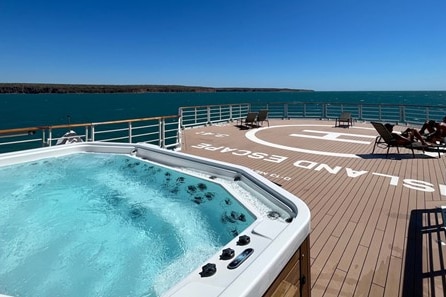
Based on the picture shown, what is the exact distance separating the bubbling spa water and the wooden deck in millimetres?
809

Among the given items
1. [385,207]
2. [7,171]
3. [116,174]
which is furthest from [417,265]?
[7,171]

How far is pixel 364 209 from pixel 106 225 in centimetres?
276

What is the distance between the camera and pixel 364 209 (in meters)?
2.91

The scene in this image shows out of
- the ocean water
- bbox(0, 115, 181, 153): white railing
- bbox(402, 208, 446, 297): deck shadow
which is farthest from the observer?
the ocean water

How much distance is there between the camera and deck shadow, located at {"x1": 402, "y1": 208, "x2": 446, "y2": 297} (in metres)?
1.74

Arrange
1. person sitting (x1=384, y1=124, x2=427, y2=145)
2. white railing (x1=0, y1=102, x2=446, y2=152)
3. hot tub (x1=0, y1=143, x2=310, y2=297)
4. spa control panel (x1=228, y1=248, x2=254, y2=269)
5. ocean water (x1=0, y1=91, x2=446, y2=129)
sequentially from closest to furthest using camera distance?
hot tub (x1=0, y1=143, x2=310, y2=297)
spa control panel (x1=228, y1=248, x2=254, y2=269)
white railing (x1=0, y1=102, x2=446, y2=152)
person sitting (x1=384, y1=124, x2=427, y2=145)
ocean water (x1=0, y1=91, x2=446, y2=129)

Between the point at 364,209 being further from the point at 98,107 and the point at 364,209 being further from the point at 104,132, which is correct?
the point at 98,107

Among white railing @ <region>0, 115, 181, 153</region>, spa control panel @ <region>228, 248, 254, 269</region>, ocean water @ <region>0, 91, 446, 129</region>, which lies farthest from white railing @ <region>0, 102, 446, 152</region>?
spa control panel @ <region>228, 248, 254, 269</region>

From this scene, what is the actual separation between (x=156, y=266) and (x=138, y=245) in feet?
1.54

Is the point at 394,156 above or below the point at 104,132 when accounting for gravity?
below

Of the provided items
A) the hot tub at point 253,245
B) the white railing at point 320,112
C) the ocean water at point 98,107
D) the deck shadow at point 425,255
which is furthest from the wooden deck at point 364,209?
the ocean water at point 98,107

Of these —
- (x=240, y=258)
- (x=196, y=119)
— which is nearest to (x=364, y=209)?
(x=240, y=258)

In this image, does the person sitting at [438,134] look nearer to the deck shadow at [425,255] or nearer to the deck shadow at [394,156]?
the deck shadow at [394,156]

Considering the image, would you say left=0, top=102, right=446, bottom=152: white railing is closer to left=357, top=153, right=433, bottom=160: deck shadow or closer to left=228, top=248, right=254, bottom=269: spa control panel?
left=357, top=153, right=433, bottom=160: deck shadow
